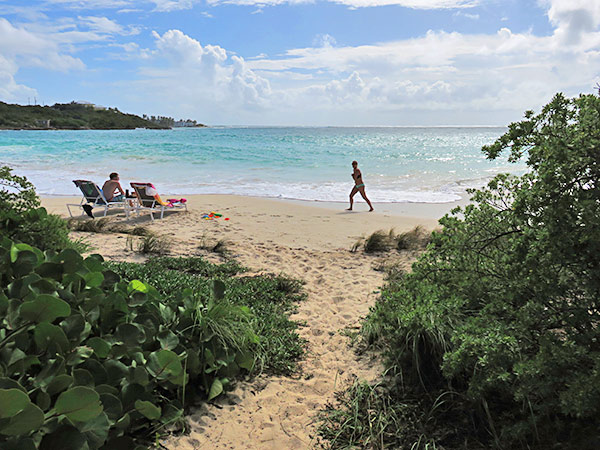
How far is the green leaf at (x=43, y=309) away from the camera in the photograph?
217 centimetres

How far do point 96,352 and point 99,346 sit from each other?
0.03m

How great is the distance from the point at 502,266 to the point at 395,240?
484 cm

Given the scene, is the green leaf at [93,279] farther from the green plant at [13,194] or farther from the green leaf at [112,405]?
the green plant at [13,194]

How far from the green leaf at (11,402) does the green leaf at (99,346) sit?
0.67 meters

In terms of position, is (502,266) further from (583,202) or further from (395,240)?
(395,240)

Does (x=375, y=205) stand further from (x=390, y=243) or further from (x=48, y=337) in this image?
(x=48, y=337)

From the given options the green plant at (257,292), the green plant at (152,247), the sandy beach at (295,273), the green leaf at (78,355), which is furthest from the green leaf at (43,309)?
the green plant at (152,247)

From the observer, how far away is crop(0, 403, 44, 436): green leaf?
160 cm

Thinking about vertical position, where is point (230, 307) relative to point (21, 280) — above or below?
below

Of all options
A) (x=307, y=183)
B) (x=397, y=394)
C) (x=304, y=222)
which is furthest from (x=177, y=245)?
(x=307, y=183)

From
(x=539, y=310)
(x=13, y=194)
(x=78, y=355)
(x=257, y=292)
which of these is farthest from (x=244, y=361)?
(x=13, y=194)

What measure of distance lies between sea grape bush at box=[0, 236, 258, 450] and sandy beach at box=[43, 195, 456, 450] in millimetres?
243

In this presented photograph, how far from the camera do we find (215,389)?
2.82 meters

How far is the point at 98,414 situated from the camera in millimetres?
1818
